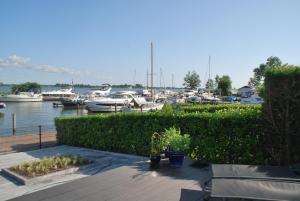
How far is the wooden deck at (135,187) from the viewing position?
131 inches

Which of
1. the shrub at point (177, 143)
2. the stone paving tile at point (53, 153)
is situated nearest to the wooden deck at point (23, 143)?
the stone paving tile at point (53, 153)

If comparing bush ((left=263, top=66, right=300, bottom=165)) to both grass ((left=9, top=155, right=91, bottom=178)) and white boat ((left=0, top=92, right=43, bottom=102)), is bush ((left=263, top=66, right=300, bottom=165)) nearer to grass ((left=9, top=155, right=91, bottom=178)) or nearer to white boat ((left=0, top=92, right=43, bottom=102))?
grass ((left=9, top=155, right=91, bottom=178))

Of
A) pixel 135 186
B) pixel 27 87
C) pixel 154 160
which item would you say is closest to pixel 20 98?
pixel 27 87

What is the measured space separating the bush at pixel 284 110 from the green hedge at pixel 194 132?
394mm

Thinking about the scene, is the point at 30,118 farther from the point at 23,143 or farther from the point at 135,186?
the point at 135,186

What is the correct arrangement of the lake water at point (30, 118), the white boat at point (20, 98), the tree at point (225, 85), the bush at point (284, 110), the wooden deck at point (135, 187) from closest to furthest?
the wooden deck at point (135, 187) → the bush at point (284, 110) → the lake water at point (30, 118) → the white boat at point (20, 98) → the tree at point (225, 85)

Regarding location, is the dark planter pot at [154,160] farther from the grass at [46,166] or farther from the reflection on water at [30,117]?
the reflection on water at [30,117]

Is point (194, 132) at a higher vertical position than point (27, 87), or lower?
lower

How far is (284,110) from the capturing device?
5.60 m

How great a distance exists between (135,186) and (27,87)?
3471 inches

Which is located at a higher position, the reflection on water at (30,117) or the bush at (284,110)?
the bush at (284,110)

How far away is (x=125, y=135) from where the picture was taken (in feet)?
29.4

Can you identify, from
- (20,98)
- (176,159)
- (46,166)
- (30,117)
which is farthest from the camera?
(20,98)

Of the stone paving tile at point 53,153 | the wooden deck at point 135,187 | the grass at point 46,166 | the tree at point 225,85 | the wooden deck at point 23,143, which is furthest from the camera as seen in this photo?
the tree at point 225,85
